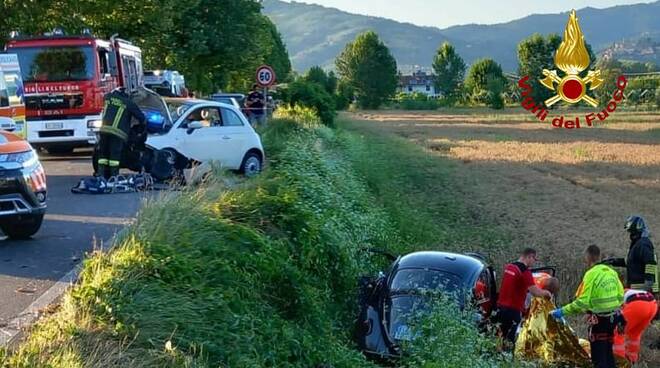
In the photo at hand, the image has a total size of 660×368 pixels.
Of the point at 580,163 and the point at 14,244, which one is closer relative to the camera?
the point at 14,244

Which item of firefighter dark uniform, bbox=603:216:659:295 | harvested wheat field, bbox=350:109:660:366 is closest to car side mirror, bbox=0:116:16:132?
harvested wheat field, bbox=350:109:660:366

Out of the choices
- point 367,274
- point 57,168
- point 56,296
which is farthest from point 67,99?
point 56,296

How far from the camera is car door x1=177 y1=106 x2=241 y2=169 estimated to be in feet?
53.3

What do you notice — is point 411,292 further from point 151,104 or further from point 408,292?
point 151,104

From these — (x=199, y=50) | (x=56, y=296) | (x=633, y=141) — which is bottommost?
(x=633, y=141)

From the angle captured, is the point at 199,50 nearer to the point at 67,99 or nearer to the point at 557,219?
the point at 67,99

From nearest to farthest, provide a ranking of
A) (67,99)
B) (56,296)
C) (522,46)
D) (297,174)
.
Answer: (56,296)
(297,174)
(67,99)
(522,46)

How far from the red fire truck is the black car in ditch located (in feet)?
42.4

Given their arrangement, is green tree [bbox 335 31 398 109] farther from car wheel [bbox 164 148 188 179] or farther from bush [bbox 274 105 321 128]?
car wheel [bbox 164 148 188 179]

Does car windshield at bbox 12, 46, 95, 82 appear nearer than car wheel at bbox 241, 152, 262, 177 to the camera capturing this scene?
No

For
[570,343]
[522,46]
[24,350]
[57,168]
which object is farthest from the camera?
[522,46]

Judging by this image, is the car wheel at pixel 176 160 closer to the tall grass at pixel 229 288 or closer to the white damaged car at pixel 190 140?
the white damaged car at pixel 190 140

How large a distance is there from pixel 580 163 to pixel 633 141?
12715 millimetres

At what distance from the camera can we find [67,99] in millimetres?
21016
